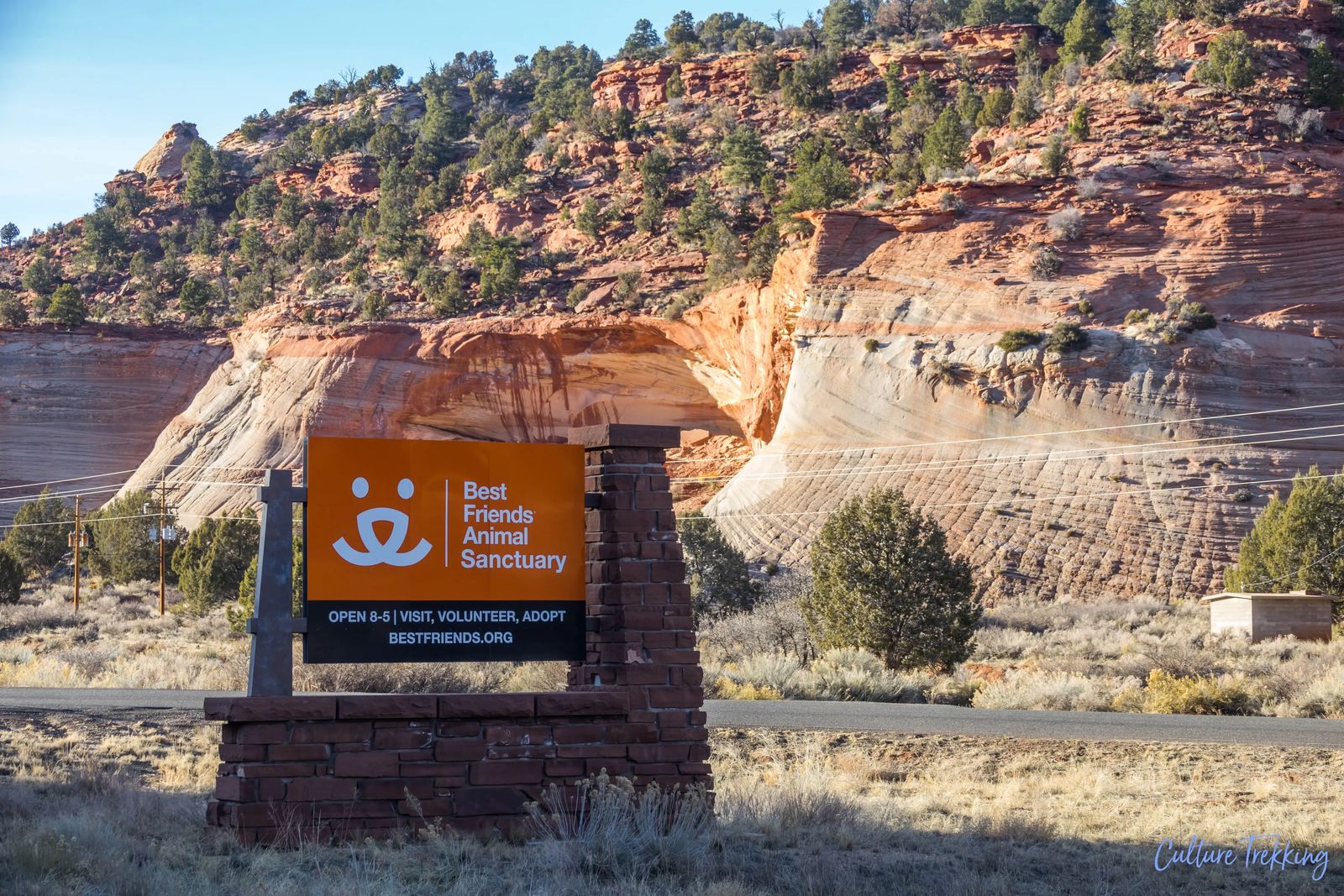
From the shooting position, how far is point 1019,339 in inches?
1849

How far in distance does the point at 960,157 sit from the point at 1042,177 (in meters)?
7.94

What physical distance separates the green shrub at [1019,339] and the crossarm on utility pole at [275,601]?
Result: 4071 cm

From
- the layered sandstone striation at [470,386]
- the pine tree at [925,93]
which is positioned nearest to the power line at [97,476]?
the layered sandstone striation at [470,386]

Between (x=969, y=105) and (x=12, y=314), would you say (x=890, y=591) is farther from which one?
(x=12, y=314)

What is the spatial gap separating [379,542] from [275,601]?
2.67ft

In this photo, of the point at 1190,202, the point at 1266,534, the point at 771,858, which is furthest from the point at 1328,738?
the point at 1190,202

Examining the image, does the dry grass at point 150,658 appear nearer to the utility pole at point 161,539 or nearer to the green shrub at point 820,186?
the utility pole at point 161,539

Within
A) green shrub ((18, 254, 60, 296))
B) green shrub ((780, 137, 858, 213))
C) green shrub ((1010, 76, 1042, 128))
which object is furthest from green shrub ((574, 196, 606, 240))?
green shrub ((18, 254, 60, 296))

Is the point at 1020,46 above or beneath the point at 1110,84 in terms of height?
above

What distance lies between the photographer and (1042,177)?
5191cm

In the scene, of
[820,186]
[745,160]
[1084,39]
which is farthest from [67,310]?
[1084,39]

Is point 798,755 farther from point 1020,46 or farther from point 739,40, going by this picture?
point 739,40

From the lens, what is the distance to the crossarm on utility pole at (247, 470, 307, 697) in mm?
8891

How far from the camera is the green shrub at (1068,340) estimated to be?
46219 millimetres
